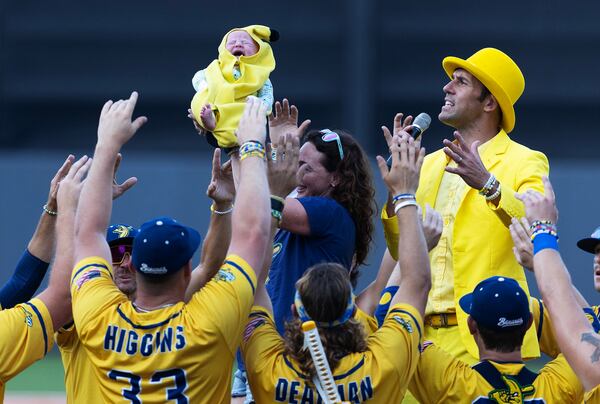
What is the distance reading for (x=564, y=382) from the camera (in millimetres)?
3605

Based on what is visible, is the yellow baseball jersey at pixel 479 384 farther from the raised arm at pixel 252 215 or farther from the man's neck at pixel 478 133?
the man's neck at pixel 478 133

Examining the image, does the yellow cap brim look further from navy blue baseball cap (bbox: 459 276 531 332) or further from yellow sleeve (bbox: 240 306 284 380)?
yellow sleeve (bbox: 240 306 284 380)

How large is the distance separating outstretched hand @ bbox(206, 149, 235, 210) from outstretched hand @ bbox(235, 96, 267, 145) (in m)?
0.46

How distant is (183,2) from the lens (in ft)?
35.5

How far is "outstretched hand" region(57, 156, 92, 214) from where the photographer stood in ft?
12.3

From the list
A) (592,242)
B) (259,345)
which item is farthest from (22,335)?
(592,242)

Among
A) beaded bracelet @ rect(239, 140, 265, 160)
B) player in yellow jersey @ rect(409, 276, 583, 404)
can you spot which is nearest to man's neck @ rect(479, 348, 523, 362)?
player in yellow jersey @ rect(409, 276, 583, 404)

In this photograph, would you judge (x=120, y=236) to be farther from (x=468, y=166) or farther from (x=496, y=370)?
(x=496, y=370)

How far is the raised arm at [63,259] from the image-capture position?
12.1 feet

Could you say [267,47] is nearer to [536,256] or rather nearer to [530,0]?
[536,256]

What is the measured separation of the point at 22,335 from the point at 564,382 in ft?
6.11

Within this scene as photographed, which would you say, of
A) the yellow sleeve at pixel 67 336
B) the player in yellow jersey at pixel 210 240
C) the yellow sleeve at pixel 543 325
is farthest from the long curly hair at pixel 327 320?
the yellow sleeve at pixel 543 325

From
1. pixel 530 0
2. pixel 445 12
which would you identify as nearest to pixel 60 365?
pixel 445 12

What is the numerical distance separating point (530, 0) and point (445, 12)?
0.86 meters
